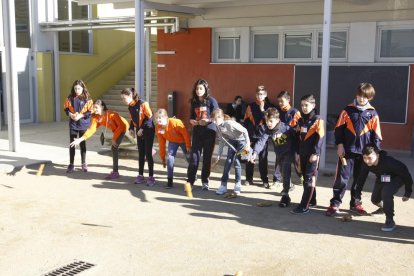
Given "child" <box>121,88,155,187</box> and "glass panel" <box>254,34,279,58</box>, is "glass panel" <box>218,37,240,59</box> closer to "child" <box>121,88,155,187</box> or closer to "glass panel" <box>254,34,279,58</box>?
"glass panel" <box>254,34,279,58</box>

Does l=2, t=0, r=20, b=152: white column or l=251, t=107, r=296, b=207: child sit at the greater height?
l=2, t=0, r=20, b=152: white column

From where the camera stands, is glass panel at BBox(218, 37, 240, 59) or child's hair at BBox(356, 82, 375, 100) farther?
glass panel at BBox(218, 37, 240, 59)

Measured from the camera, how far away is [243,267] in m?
4.49

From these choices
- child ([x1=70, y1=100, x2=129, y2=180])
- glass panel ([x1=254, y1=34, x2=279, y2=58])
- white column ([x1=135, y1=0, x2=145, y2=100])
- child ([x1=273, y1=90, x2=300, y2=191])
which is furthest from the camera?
glass panel ([x1=254, y1=34, x2=279, y2=58])

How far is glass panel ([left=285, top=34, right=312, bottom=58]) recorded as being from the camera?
455 inches

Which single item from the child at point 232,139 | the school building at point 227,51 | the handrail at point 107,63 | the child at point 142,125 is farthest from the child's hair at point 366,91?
the handrail at point 107,63

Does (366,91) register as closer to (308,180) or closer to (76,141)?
(308,180)

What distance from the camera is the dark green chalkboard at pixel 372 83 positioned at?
402 inches

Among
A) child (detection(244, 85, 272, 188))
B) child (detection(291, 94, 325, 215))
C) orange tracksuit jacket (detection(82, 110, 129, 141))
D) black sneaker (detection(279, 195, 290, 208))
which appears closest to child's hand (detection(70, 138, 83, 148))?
orange tracksuit jacket (detection(82, 110, 129, 141))

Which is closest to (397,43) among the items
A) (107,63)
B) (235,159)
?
(235,159)

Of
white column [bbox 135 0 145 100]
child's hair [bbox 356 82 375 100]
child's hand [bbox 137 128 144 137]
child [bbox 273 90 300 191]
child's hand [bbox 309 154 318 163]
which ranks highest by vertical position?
white column [bbox 135 0 145 100]

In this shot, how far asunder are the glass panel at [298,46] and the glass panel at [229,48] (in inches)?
54.3

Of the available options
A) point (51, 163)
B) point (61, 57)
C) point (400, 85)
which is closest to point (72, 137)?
Answer: point (51, 163)

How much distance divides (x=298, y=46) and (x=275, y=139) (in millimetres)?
5700
